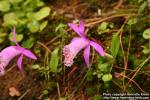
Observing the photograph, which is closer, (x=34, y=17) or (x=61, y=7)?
(x=34, y=17)

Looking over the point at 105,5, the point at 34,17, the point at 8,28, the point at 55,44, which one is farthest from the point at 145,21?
the point at 8,28

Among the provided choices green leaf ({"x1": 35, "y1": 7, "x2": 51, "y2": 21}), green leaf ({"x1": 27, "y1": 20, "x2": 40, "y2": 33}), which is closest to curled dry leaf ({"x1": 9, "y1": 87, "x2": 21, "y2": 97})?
green leaf ({"x1": 27, "y1": 20, "x2": 40, "y2": 33})

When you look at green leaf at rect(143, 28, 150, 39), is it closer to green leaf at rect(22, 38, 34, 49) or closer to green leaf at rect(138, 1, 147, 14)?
green leaf at rect(138, 1, 147, 14)

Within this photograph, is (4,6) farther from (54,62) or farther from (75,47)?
(75,47)

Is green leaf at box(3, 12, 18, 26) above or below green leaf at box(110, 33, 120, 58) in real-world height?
above

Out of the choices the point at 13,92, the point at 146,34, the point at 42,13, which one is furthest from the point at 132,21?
the point at 13,92

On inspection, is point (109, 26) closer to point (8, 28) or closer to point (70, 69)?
point (70, 69)
